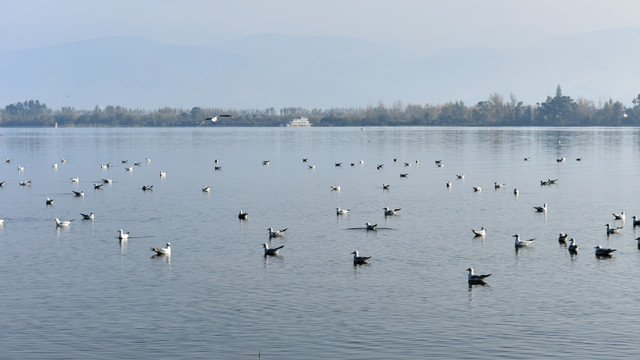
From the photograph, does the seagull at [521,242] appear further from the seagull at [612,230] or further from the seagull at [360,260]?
the seagull at [360,260]

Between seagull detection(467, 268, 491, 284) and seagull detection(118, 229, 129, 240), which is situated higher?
seagull detection(118, 229, 129, 240)

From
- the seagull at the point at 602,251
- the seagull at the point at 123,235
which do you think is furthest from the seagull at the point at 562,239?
the seagull at the point at 123,235

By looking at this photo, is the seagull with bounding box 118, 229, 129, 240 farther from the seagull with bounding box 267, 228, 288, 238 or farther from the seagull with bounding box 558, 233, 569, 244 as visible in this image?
the seagull with bounding box 558, 233, 569, 244

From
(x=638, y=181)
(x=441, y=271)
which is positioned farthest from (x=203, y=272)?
(x=638, y=181)

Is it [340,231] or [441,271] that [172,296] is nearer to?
[441,271]

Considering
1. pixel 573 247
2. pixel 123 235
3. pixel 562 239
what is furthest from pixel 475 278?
pixel 123 235

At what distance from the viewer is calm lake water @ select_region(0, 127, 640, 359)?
26.0 metres

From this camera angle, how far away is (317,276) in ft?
114

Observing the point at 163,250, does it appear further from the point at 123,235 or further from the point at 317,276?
the point at 317,276

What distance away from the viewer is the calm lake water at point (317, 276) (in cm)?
2600

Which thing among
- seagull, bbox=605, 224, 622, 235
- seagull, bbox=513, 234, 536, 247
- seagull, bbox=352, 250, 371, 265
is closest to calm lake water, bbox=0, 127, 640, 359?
seagull, bbox=352, 250, 371, 265

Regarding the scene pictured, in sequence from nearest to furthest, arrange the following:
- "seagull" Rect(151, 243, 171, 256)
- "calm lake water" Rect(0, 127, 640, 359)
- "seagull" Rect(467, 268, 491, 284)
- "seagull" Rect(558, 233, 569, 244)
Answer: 1. "calm lake water" Rect(0, 127, 640, 359)
2. "seagull" Rect(467, 268, 491, 284)
3. "seagull" Rect(151, 243, 171, 256)
4. "seagull" Rect(558, 233, 569, 244)

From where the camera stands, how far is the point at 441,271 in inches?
1399

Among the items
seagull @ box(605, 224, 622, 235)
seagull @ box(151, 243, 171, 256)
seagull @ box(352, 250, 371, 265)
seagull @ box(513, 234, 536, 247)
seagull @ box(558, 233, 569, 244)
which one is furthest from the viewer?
seagull @ box(605, 224, 622, 235)
